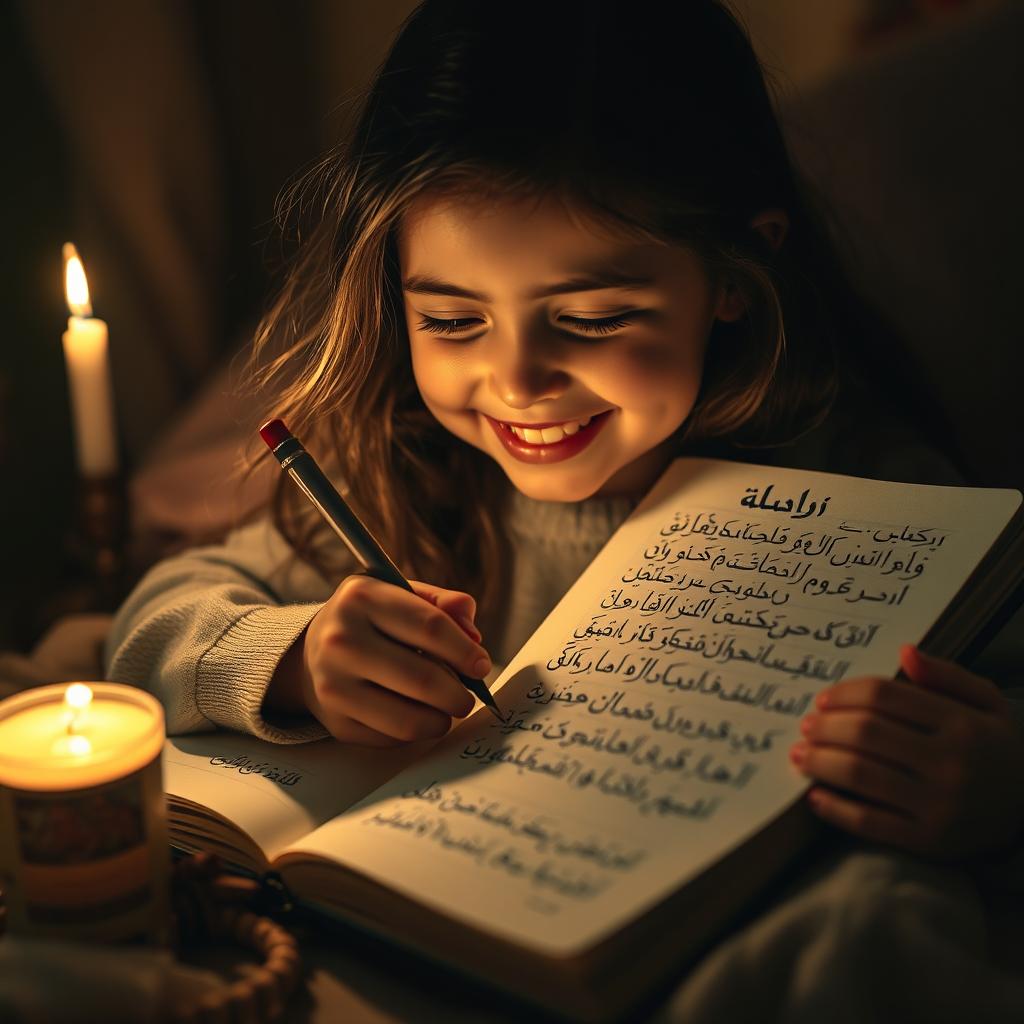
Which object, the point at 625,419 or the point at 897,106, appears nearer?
the point at 625,419

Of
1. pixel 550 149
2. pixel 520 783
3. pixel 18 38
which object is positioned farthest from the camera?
pixel 18 38

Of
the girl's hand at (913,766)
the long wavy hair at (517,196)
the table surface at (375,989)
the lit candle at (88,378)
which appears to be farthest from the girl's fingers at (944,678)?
the lit candle at (88,378)

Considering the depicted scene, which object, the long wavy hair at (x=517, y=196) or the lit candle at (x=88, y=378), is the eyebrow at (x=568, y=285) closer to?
the long wavy hair at (x=517, y=196)

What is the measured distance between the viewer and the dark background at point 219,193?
1.06 metres

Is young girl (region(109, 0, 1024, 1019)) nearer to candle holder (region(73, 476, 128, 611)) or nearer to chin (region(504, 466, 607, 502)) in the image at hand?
chin (region(504, 466, 607, 502))

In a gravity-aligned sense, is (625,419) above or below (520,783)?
above

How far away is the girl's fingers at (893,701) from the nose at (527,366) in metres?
0.29

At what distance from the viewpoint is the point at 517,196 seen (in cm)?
72

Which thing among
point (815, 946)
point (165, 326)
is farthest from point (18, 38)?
point (815, 946)

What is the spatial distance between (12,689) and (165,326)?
0.64m

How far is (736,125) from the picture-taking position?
786 mm

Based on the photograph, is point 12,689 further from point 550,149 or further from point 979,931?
point 979,931

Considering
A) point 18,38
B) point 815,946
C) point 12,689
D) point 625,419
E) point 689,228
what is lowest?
point 12,689

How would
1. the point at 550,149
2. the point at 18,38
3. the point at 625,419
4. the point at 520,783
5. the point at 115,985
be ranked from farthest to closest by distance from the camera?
the point at 18,38
the point at 625,419
the point at 550,149
the point at 520,783
the point at 115,985
